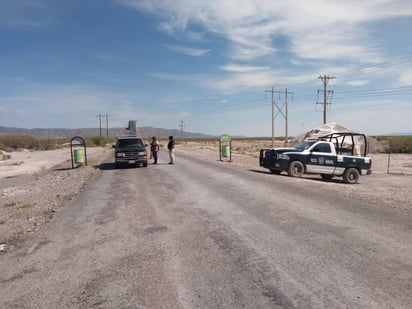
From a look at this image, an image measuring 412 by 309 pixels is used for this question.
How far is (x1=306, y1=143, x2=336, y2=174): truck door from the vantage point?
Result: 1819 cm

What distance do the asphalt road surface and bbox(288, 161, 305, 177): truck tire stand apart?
803 cm

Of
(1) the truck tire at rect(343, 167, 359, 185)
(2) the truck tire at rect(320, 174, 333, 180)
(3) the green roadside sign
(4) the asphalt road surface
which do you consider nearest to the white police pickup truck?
(1) the truck tire at rect(343, 167, 359, 185)

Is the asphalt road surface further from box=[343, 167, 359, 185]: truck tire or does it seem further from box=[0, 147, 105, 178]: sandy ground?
box=[0, 147, 105, 178]: sandy ground

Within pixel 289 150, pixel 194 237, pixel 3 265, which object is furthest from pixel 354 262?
pixel 289 150

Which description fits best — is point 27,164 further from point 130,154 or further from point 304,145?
point 304,145

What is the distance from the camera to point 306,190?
12.4 metres

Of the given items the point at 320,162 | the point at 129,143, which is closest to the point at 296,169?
the point at 320,162

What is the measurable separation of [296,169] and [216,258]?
526 inches

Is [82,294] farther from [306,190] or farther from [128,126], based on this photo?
[128,126]

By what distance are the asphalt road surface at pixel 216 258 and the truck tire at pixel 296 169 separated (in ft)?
26.3

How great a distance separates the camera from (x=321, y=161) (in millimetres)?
18266

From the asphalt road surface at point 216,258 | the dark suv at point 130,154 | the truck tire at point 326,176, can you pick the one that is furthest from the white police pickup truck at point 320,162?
the asphalt road surface at point 216,258

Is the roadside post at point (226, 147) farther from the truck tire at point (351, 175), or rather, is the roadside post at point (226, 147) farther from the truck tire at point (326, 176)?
the truck tire at point (351, 175)

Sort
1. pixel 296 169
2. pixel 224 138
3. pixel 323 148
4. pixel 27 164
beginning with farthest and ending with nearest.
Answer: pixel 27 164, pixel 224 138, pixel 323 148, pixel 296 169
